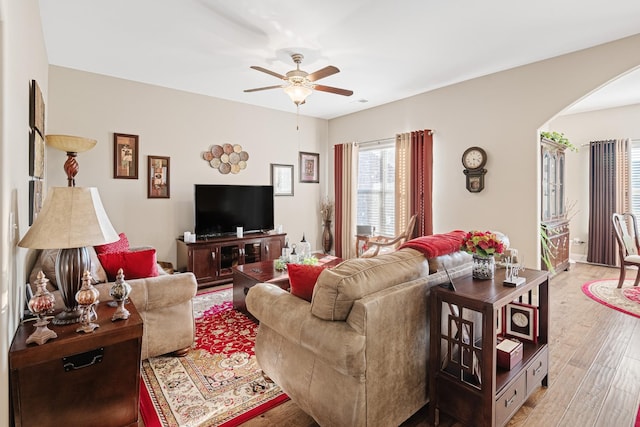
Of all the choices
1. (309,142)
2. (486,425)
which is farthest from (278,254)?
(486,425)

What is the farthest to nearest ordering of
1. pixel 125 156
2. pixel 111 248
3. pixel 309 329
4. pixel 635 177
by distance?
pixel 635 177 < pixel 125 156 < pixel 111 248 < pixel 309 329

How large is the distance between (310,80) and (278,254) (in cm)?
301

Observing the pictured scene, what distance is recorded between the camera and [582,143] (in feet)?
20.2

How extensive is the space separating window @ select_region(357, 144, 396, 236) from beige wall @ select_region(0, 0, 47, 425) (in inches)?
191

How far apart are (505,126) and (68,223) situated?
15.3ft

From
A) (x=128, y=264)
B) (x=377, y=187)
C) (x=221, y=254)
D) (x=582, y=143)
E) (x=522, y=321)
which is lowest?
(x=522, y=321)

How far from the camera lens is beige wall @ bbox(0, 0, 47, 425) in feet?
4.32

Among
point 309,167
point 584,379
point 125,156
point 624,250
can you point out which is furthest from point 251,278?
point 624,250

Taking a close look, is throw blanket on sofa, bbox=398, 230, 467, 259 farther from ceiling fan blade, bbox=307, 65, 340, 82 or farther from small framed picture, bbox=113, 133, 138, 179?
small framed picture, bbox=113, 133, 138, 179

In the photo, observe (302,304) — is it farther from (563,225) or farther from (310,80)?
(563,225)

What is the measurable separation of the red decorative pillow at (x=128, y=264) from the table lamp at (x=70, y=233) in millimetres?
879

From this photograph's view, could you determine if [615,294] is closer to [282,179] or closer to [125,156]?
[282,179]

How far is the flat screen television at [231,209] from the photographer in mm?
4938

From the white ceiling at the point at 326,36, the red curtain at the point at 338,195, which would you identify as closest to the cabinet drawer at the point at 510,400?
the white ceiling at the point at 326,36
